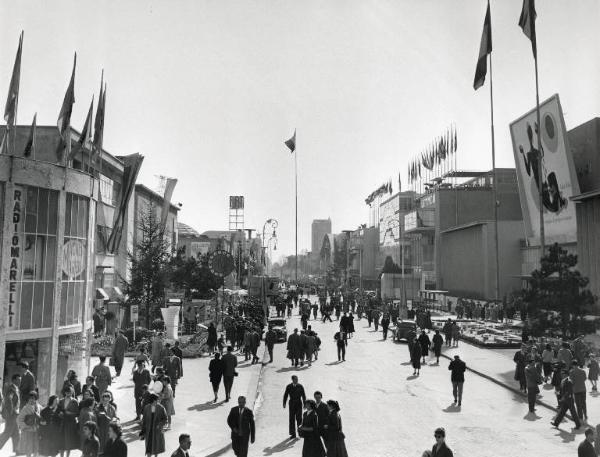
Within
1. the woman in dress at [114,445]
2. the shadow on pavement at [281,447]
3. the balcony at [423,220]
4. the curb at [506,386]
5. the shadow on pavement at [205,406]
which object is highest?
the balcony at [423,220]

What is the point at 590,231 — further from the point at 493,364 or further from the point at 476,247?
the point at 476,247

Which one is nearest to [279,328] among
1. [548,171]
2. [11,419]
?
[11,419]

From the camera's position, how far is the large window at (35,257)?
15141mm

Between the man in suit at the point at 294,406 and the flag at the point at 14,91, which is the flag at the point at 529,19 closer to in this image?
the flag at the point at 14,91

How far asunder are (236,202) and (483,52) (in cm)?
5496

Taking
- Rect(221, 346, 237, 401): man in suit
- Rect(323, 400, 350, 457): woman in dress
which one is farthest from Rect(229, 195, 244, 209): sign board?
Rect(323, 400, 350, 457): woman in dress

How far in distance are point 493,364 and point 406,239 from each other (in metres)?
60.9

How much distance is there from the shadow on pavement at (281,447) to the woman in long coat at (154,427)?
7.65 ft

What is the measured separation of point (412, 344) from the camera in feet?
68.9

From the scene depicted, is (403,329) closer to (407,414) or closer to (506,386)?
(506,386)

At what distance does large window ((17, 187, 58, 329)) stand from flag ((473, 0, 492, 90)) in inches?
1022

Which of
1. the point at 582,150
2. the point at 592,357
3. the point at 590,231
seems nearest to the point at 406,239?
the point at 582,150

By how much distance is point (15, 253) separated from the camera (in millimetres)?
14930

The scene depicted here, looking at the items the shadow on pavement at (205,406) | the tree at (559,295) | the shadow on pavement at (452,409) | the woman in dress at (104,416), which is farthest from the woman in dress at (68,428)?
the tree at (559,295)
